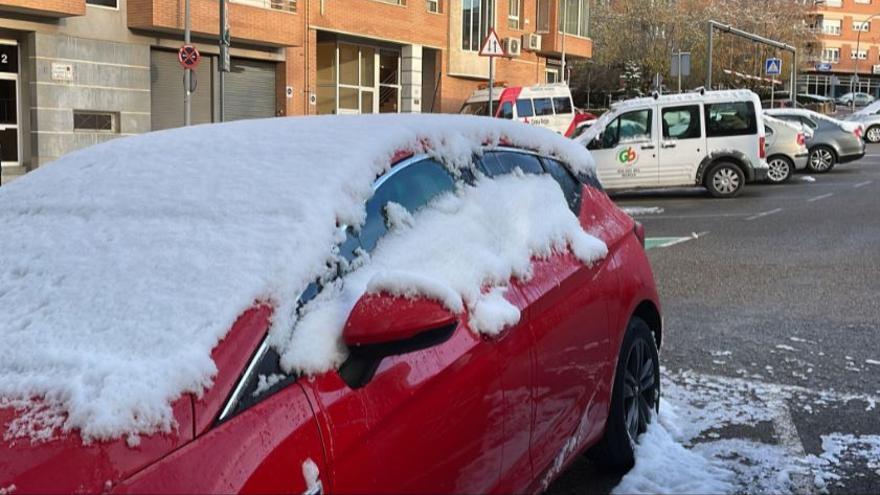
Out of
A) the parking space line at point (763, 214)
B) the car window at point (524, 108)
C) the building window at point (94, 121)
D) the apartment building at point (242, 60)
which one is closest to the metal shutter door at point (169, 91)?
the apartment building at point (242, 60)

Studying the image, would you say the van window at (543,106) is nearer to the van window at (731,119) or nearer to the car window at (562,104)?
the car window at (562,104)

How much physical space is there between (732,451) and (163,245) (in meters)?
2.89

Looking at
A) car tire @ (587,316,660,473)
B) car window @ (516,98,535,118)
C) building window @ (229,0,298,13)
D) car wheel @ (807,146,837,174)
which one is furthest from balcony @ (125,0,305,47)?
car tire @ (587,316,660,473)

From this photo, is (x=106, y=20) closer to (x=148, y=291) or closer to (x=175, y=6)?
(x=175, y=6)

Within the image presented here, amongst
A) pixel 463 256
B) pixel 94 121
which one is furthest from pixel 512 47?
pixel 463 256

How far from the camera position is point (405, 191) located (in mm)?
2783

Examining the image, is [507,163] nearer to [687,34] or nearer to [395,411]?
[395,411]

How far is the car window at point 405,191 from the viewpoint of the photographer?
2.57 metres

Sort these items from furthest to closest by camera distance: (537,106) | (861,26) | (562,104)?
(861,26) < (562,104) < (537,106)

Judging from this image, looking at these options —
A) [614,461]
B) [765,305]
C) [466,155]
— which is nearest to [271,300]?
[466,155]

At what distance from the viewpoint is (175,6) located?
22.0 metres

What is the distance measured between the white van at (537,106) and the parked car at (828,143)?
7.50 m

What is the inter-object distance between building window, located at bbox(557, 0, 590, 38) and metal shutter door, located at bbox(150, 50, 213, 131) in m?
21.2

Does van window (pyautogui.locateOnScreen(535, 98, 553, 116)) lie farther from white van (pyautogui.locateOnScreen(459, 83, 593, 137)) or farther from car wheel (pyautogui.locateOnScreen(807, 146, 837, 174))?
car wheel (pyautogui.locateOnScreen(807, 146, 837, 174))
